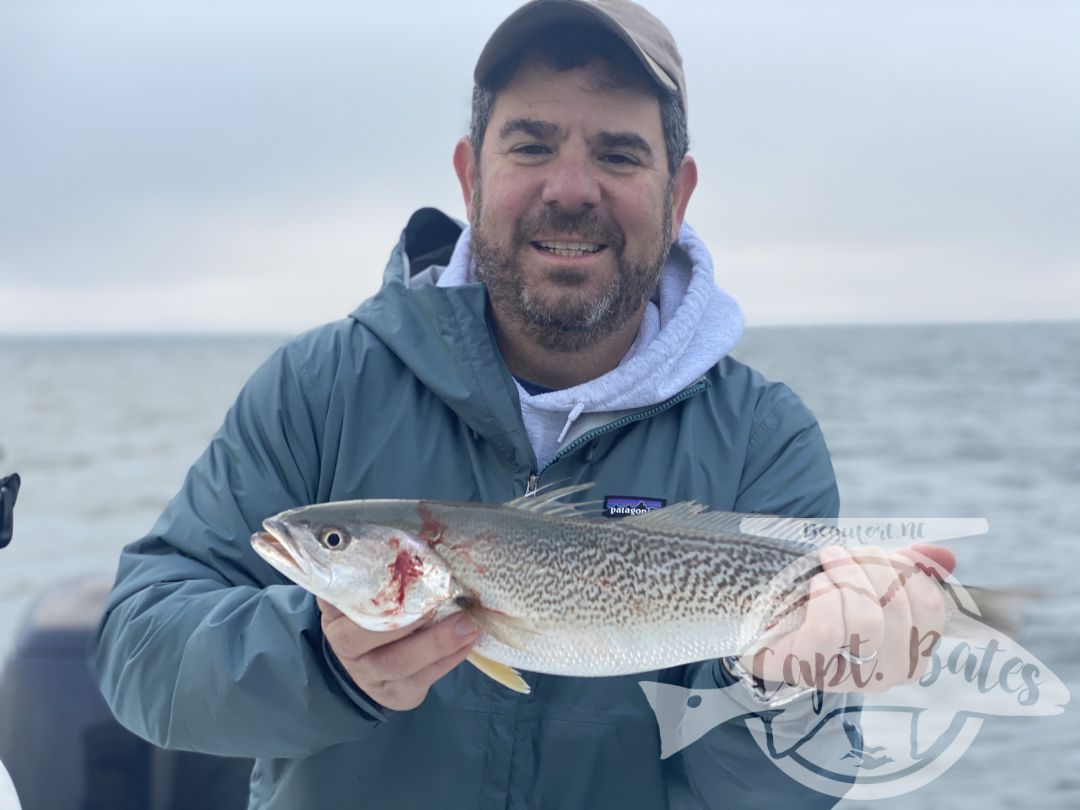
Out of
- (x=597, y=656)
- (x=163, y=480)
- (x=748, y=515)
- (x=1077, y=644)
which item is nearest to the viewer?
(x=597, y=656)

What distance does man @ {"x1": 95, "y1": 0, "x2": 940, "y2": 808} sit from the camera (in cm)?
278

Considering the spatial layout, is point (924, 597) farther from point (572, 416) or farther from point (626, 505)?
point (572, 416)

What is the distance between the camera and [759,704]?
115 inches

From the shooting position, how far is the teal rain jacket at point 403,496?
2.80 m

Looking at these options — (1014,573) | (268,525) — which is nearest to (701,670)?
(268,525)

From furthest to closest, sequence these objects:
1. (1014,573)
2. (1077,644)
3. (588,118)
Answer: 1. (1014,573)
2. (1077,644)
3. (588,118)

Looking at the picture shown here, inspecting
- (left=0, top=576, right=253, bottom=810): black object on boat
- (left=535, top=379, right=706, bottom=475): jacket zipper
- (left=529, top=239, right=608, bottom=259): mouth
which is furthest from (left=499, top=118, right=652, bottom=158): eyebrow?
(left=0, top=576, right=253, bottom=810): black object on boat

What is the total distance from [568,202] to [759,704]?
170cm

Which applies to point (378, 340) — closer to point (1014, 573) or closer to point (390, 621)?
point (390, 621)

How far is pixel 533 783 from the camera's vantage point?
317cm

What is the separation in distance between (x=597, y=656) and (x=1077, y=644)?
8.15 meters

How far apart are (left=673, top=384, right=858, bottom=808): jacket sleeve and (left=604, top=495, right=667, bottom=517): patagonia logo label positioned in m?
0.31

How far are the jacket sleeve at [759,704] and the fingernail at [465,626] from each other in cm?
80

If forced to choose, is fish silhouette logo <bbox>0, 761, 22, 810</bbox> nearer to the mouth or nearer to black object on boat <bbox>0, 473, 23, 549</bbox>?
black object on boat <bbox>0, 473, 23, 549</bbox>
